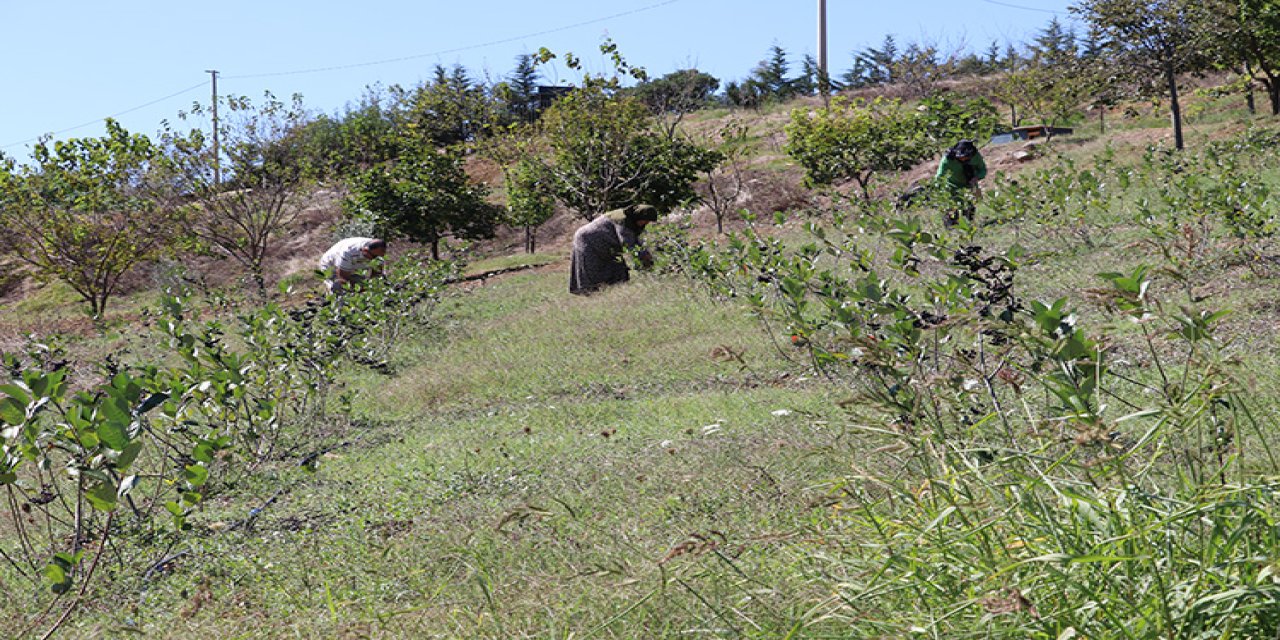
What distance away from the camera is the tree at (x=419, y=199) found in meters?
23.8

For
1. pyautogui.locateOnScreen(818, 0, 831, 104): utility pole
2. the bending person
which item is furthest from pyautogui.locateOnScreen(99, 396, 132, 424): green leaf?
pyautogui.locateOnScreen(818, 0, 831, 104): utility pole

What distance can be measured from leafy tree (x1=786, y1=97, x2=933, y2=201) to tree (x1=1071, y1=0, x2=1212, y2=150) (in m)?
4.57

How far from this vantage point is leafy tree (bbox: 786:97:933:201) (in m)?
24.1

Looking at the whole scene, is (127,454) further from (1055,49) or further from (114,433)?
(1055,49)

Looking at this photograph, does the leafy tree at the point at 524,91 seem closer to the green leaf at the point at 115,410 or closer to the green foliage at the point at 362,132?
the green foliage at the point at 362,132

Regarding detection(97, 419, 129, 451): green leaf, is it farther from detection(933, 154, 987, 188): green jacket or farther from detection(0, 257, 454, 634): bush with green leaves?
detection(933, 154, 987, 188): green jacket

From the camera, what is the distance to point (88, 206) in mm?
23969

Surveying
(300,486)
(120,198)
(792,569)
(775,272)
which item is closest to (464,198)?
(120,198)

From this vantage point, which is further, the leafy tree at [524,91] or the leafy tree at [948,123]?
the leafy tree at [524,91]

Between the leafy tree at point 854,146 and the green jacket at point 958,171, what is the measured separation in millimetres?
9154

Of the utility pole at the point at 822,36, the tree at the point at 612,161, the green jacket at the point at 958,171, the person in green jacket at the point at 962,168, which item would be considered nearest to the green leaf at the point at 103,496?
the person in green jacket at the point at 962,168

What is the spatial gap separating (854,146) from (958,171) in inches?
406

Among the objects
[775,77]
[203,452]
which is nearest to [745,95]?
[775,77]

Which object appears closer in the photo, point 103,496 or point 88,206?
point 103,496
